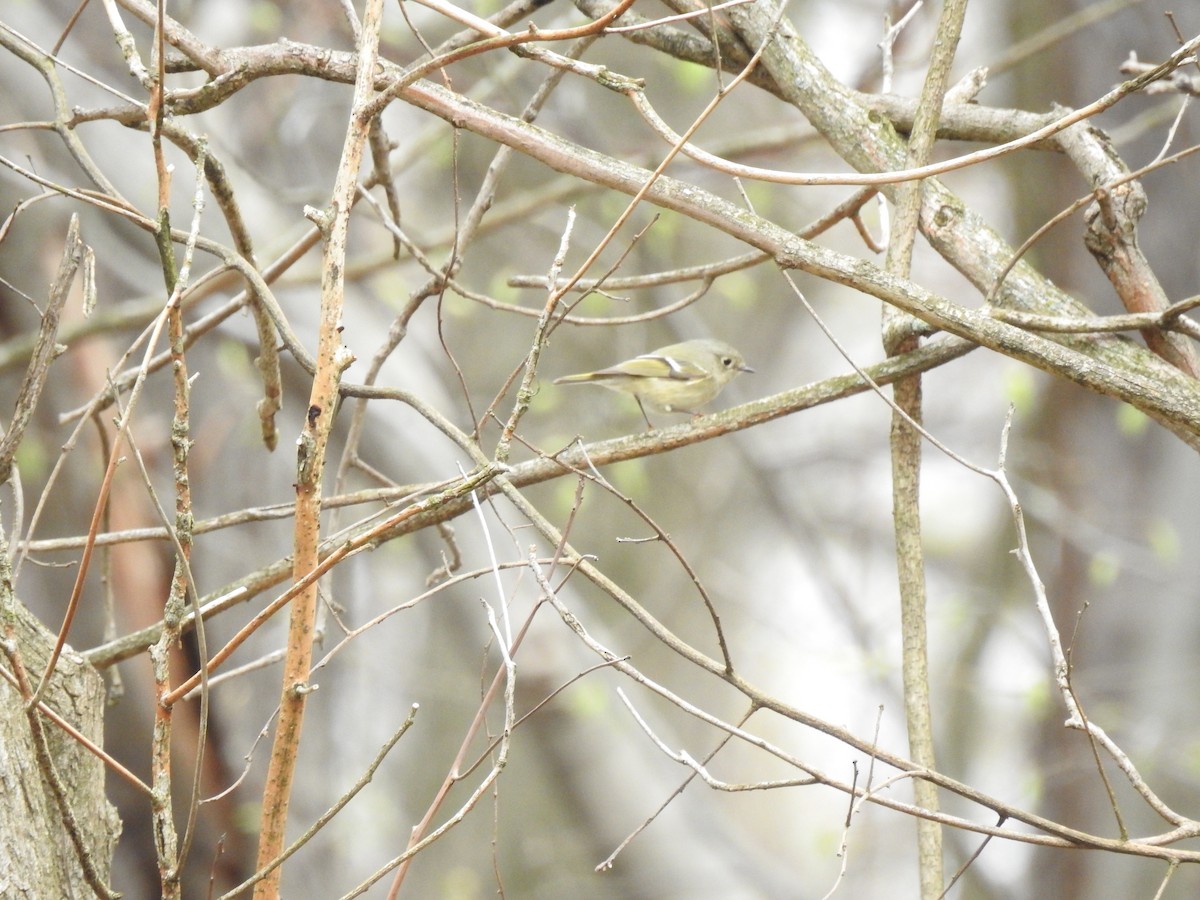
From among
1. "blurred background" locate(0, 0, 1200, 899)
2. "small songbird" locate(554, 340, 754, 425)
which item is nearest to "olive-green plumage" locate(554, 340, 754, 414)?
"small songbird" locate(554, 340, 754, 425)

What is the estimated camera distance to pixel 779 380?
370 inches

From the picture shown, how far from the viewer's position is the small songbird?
4.42m

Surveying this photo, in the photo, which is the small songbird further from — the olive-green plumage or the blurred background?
the blurred background

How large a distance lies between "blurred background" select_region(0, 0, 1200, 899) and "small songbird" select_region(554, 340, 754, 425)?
46cm

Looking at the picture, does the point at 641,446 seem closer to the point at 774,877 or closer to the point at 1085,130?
the point at 1085,130

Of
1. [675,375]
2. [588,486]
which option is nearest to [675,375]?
[675,375]

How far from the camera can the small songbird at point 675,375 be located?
4.42 meters

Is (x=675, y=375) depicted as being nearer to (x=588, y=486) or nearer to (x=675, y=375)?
(x=675, y=375)

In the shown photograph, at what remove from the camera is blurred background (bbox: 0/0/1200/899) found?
4.42 meters

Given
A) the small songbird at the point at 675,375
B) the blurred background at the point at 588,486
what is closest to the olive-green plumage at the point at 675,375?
the small songbird at the point at 675,375

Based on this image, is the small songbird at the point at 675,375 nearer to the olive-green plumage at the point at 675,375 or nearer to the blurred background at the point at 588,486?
the olive-green plumage at the point at 675,375

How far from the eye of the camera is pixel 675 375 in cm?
454

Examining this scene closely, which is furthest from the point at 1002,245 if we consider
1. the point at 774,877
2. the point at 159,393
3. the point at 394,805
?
the point at 394,805

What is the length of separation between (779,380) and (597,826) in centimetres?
565
